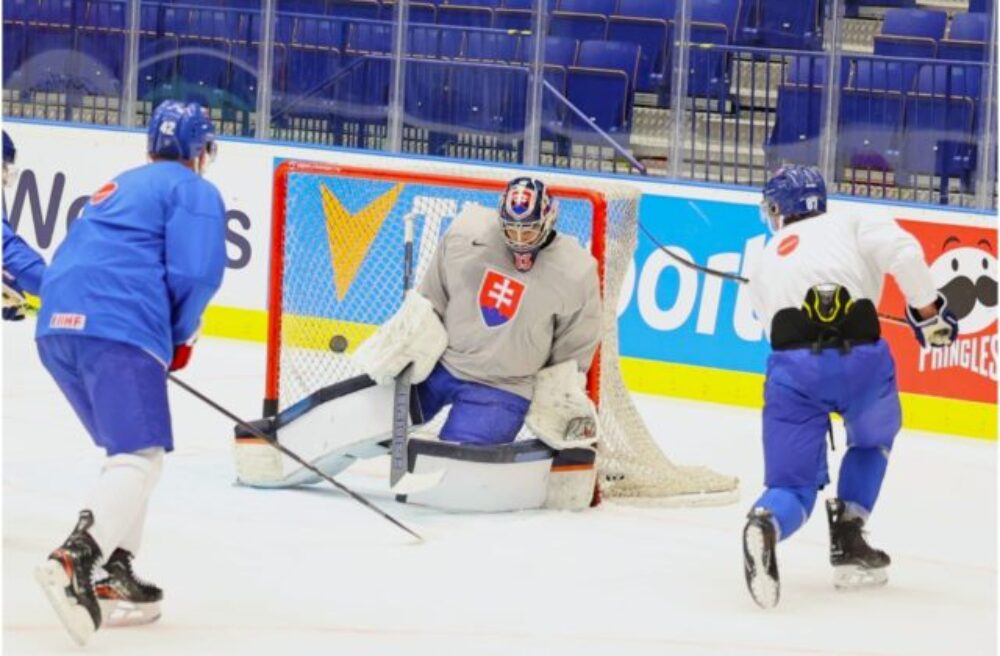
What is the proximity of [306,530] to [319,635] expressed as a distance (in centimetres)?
141

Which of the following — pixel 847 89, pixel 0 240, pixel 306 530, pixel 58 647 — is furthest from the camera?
pixel 847 89

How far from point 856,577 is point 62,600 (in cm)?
233

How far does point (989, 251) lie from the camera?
918cm

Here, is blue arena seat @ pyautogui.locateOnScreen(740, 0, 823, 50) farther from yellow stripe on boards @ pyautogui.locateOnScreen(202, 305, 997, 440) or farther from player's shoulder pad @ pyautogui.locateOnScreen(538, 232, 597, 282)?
player's shoulder pad @ pyautogui.locateOnScreen(538, 232, 597, 282)

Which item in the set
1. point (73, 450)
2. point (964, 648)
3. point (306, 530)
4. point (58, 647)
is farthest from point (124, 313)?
point (73, 450)

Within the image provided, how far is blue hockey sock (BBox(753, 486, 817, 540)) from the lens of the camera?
5.96 m

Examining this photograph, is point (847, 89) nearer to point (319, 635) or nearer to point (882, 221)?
point (882, 221)

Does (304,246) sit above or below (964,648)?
above

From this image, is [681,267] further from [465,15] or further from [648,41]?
[465,15]

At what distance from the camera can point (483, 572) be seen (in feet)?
20.9

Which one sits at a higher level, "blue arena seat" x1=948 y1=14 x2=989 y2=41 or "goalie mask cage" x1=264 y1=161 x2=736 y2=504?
"blue arena seat" x1=948 y1=14 x2=989 y2=41

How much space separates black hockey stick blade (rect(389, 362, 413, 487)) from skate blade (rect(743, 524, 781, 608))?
65.3 inches

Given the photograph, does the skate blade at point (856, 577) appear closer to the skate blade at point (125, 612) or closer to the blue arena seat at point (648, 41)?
the skate blade at point (125, 612)

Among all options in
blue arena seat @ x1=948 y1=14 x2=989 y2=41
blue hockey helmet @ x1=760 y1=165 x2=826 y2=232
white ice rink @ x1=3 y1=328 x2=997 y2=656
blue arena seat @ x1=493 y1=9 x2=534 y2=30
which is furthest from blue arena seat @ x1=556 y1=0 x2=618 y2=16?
blue hockey helmet @ x1=760 y1=165 x2=826 y2=232
